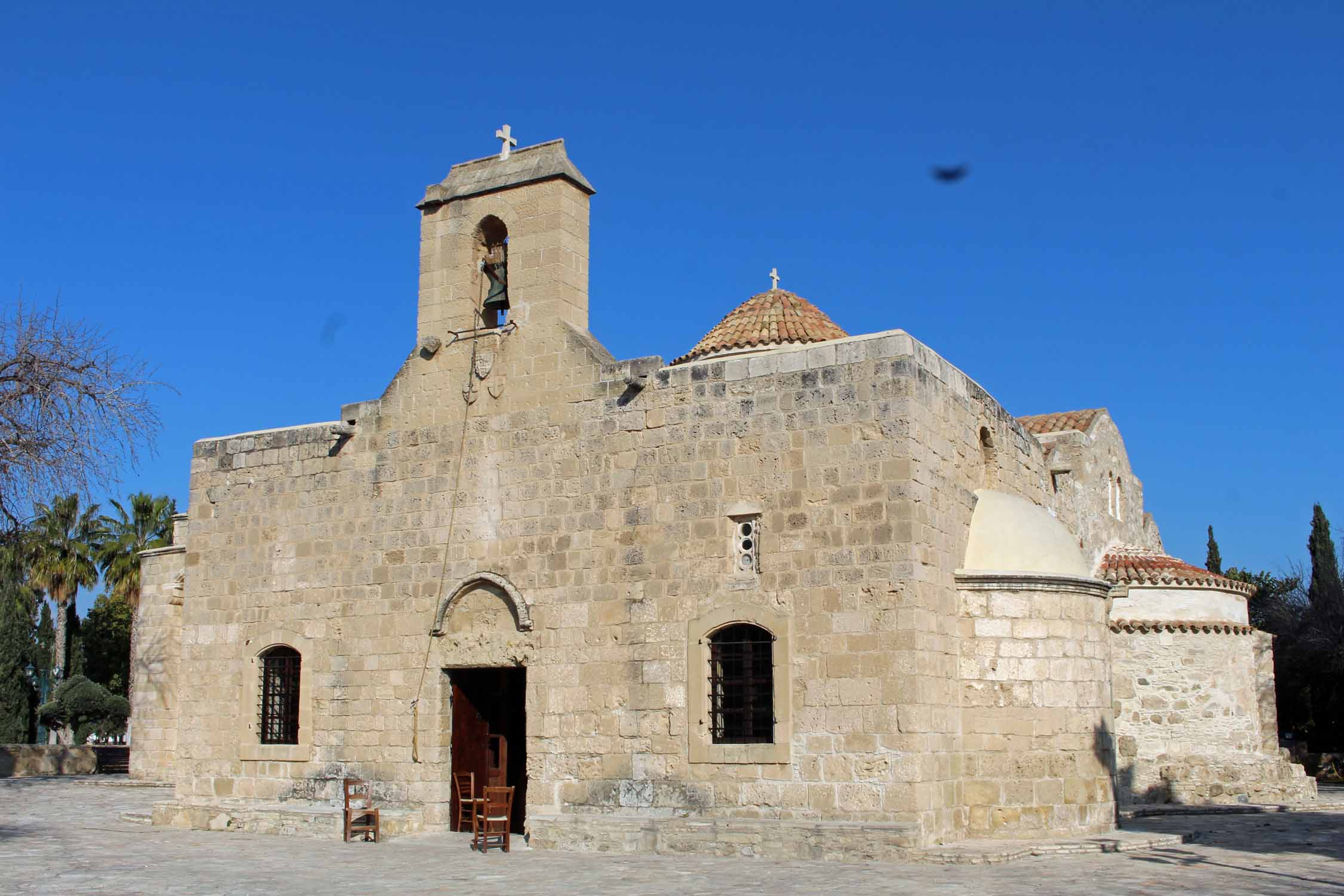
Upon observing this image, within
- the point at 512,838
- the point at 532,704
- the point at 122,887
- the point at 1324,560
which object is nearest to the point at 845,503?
the point at 532,704

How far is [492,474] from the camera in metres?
12.6

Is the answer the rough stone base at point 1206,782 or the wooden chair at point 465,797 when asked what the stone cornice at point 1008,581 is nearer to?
the wooden chair at point 465,797

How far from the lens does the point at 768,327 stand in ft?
50.4

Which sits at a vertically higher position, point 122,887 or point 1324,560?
Answer: point 1324,560

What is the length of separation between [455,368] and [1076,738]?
23.4 feet

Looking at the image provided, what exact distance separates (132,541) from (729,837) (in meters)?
26.6

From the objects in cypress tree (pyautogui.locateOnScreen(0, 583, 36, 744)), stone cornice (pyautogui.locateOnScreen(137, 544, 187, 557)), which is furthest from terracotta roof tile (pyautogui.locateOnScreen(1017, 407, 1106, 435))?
cypress tree (pyautogui.locateOnScreen(0, 583, 36, 744))

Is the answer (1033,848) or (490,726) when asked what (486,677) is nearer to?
(490,726)

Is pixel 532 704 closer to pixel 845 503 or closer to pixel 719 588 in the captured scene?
pixel 719 588

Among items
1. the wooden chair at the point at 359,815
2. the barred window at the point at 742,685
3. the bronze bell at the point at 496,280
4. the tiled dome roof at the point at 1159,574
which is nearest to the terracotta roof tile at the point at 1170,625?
the tiled dome roof at the point at 1159,574

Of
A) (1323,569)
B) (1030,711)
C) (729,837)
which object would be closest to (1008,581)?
(1030,711)

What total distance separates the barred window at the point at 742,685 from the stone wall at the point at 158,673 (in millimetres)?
12706

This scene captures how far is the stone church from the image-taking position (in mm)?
10539

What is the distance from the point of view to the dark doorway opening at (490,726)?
496 inches
